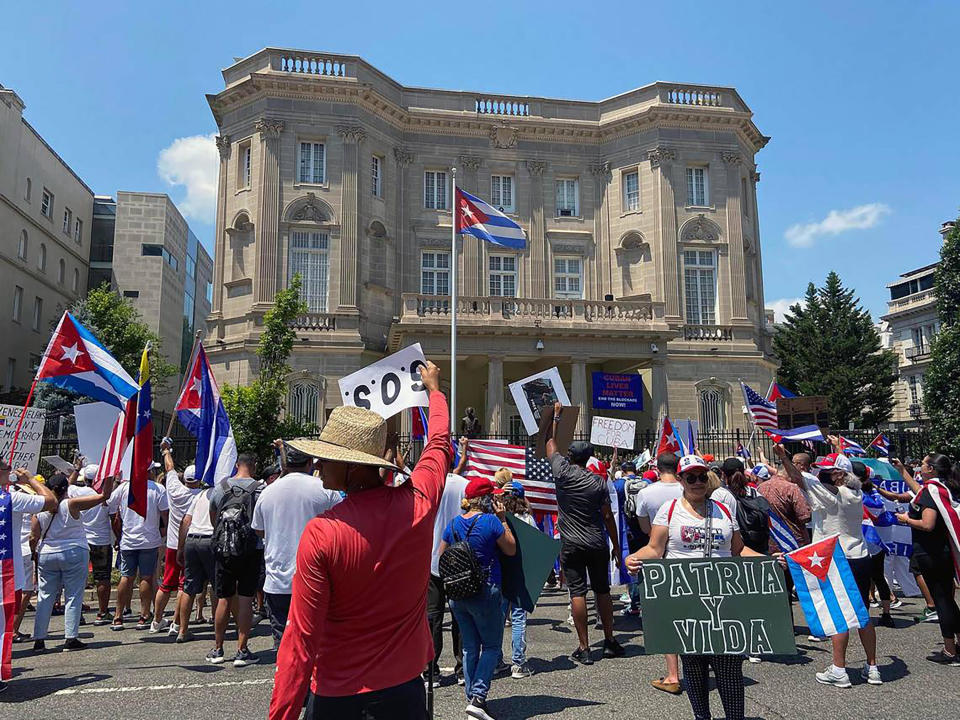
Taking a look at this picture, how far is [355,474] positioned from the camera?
287 centimetres

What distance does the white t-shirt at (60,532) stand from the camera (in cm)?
806

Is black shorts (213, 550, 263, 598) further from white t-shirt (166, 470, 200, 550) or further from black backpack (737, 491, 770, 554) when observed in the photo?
black backpack (737, 491, 770, 554)

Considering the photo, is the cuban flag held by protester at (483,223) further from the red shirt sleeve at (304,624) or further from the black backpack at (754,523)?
the red shirt sleeve at (304,624)

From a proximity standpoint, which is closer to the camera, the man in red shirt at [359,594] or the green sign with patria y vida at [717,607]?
the man in red shirt at [359,594]

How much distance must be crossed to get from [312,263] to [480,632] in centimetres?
2474

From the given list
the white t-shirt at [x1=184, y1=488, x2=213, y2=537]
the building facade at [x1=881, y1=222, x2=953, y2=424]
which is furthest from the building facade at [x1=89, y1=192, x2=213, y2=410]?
the building facade at [x1=881, y1=222, x2=953, y2=424]

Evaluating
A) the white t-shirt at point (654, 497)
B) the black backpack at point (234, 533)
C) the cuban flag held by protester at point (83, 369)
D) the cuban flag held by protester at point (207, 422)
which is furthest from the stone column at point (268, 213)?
the white t-shirt at point (654, 497)

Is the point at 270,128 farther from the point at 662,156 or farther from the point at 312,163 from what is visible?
the point at 662,156

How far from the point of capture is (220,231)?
29609mm

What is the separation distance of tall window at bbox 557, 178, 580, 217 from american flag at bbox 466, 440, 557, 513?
23.8 m

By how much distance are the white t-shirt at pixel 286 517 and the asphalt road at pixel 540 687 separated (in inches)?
41.2

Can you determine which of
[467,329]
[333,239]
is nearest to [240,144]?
[333,239]

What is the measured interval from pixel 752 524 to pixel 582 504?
2100mm

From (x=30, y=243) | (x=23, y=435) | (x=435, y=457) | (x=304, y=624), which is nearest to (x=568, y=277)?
(x=23, y=435)
